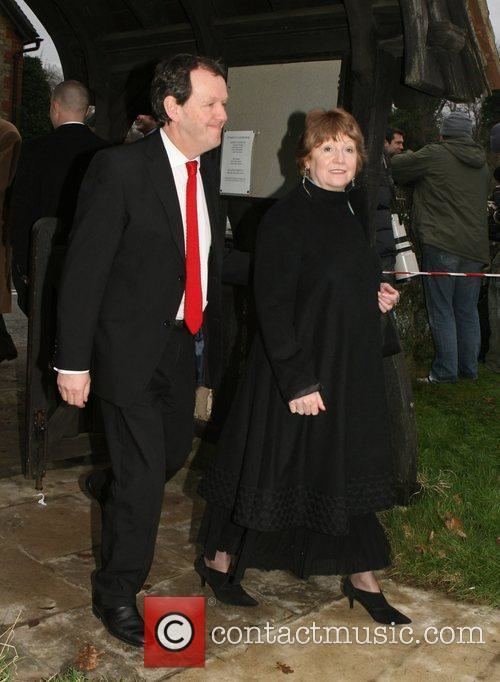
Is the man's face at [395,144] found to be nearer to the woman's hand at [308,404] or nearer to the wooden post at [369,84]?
the wooden post at [369,84]

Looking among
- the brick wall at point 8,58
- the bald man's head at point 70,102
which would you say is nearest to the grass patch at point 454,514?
the bald man's head at point 70,102

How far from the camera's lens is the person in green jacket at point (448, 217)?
8.19m

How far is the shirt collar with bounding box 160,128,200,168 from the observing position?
11.4 feet

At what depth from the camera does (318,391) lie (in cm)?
358

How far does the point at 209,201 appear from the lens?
3.68m

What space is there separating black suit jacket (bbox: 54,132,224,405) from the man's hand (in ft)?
0.13

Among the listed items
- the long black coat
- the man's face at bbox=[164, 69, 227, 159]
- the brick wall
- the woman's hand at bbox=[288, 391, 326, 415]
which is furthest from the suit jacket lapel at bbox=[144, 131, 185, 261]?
the brick wall

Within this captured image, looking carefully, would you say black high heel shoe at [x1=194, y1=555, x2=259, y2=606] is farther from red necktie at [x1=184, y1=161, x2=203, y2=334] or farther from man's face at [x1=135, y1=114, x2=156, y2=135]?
man's face at [x1=135, y1=114, x2=156, y2=135]

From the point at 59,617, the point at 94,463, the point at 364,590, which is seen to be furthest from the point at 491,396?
the point at 59,617

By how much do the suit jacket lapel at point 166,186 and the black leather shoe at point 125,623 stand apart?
4.39 ft

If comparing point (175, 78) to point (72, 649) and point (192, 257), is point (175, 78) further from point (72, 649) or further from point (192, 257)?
point (72, 649)

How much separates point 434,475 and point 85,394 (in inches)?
111

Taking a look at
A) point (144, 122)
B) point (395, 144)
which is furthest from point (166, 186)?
point (395, 144)

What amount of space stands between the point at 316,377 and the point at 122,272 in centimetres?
89
